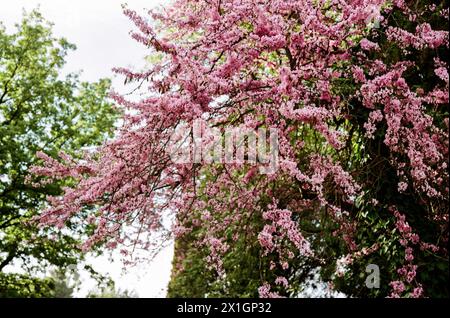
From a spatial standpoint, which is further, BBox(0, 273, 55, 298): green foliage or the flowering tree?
BBox(0, 273, 55, 298): green foliage

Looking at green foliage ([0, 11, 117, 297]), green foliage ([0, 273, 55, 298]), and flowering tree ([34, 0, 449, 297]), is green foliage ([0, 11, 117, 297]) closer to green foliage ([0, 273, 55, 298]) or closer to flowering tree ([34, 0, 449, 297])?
green foliage ([0, 273, 55, 298])

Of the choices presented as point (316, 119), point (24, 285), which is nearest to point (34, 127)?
point (24, 285)

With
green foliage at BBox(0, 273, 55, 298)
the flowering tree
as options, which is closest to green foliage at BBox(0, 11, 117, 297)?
green foliage at BBox(0, 273, 55, 298)

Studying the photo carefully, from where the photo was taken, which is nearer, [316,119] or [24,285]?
[316,119]

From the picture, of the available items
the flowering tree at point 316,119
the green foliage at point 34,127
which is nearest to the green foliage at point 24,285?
the green foliage at point 34,127

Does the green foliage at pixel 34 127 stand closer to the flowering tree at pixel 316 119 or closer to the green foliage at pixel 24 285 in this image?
the green foliage at pixel 24 285

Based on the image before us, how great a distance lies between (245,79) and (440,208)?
2470 millimetres

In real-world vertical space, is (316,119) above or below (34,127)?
below

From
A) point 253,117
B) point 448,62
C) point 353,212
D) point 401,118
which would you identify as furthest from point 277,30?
point 353,212

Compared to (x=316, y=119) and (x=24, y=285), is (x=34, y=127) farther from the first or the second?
(x=316, y=119)

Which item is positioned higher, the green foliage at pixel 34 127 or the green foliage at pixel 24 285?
the green foliage at pixel 34 127

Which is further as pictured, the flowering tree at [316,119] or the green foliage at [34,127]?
the green foliage at [34,127]

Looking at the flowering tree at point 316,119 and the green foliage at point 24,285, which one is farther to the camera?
the green foliage at point 24,285

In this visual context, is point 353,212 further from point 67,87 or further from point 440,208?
point 67,87
